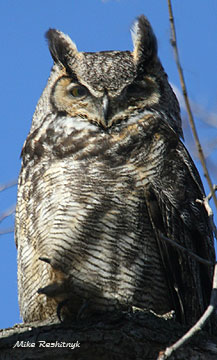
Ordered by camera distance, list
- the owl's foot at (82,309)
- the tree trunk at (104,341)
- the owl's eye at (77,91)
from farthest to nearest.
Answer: the owl's eye at (77,91) → the owl's foot at (82,309) → the tree trunk at (104,341)

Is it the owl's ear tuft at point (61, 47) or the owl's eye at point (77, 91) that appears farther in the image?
the owl's ear tuft at point (61, 47)

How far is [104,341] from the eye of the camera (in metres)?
A: 2.54

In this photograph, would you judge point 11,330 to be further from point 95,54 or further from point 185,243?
point 95,54

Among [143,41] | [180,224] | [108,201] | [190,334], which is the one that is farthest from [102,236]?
[143,41]

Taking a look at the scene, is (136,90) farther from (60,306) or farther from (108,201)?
(60,306)

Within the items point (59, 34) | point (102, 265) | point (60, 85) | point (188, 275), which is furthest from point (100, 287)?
point (59, 34)

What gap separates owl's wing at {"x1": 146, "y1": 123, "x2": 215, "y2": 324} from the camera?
2.96m

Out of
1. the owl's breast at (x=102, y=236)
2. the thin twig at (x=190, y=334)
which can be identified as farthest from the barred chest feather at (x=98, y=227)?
the thin twig at (x=190, y=334)

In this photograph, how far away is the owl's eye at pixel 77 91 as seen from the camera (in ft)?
11.0

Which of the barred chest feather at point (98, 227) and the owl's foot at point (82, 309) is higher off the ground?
the barred chest feather at point (98, 227)

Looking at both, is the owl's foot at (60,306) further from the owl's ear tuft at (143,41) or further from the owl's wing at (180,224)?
the owl's ear tuft at (143,41)

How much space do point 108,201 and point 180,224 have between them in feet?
1.50

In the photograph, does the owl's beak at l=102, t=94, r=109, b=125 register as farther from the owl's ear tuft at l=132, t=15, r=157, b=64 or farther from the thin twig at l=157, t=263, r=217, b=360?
the thin twig at l=157, t=263, r=217, b=360

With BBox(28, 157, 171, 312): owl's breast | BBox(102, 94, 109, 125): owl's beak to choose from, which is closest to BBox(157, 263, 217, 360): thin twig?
BBox(28, 157, 171, 312): owl's breast
